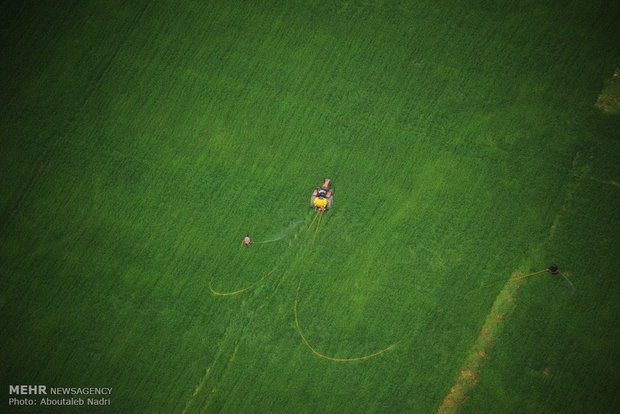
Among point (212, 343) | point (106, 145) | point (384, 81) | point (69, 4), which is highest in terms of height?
point (384, 81)

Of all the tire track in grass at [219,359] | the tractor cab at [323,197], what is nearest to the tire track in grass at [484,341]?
the tractor cab at [323,197]

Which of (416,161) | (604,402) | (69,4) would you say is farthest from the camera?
(69,4)

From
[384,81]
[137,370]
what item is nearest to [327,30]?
[384,81]

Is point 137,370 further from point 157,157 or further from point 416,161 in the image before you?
point 416,161

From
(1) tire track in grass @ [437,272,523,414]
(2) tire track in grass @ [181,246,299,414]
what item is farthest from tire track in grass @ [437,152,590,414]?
(2) tire track in grass @ [181,246,299,414]

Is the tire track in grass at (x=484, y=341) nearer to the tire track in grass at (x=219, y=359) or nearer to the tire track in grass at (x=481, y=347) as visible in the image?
the tire track in grass at (x=481, y=347)

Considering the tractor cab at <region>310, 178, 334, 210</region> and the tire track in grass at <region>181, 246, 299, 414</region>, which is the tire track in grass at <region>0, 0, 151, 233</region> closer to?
the tire track in grass at <region>181, 246, 299, 414</region>

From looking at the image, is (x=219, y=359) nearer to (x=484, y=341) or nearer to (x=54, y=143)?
(x=484, y=341)
